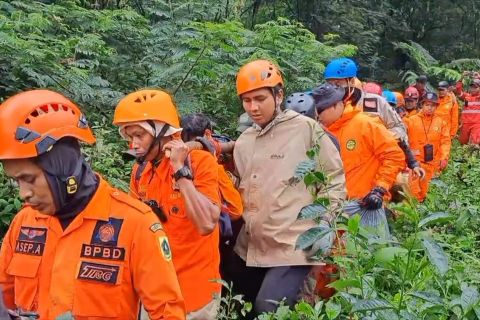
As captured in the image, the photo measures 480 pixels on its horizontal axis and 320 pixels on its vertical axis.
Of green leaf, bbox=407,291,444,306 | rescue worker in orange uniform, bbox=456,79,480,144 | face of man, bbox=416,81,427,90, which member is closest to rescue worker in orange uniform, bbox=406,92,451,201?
face of man, bbox=416,81,427,90

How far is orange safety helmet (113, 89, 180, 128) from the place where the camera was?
3.90m

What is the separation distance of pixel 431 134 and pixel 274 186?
259 inches

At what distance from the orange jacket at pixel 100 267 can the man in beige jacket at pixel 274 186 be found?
202 centimetres

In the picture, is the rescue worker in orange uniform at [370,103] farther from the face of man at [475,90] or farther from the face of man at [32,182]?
the face of man at [475,90]

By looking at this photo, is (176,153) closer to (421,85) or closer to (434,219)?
(434,219)

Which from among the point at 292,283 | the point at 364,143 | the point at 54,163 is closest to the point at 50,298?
the point at 54,163

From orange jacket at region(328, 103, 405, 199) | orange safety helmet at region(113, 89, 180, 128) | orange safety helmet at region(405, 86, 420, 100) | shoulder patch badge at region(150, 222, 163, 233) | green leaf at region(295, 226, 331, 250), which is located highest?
orange safety helmet at region(113, 89, 180, 128)

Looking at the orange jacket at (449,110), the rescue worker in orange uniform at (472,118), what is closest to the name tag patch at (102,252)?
the orange jacket at (449,110)

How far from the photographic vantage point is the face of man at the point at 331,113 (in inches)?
235

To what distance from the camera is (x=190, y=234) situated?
13.4 ft

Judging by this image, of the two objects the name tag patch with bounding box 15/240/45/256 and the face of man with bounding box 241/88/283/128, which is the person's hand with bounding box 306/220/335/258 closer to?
the face of man with bounding box 241/88/283/128

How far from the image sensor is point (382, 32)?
61.9 feet

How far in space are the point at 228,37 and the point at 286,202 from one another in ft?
12.8

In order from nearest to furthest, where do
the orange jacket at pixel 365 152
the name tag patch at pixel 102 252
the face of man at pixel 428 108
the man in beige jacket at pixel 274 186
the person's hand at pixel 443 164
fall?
the name tag patch at pixel 102 252, the man in beige jacket at pixel 274 186, the orange jacket at pixel 365 152, the person's hand at pixel 443 164, the face of man at pixel 428 108
